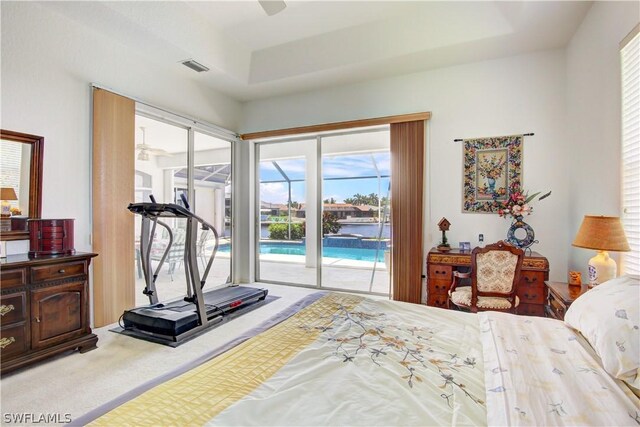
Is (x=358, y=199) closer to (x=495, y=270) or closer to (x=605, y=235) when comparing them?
(x=495, y=270)

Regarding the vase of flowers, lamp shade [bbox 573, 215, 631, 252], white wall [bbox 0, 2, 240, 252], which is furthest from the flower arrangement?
white wall [bbox 0, 2, 240, 252]

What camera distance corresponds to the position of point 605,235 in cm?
202

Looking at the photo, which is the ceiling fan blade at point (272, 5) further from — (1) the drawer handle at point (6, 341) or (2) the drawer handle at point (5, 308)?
(1) the drawer handle at point (6, 341)

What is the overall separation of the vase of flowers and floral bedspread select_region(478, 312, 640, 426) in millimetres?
2231

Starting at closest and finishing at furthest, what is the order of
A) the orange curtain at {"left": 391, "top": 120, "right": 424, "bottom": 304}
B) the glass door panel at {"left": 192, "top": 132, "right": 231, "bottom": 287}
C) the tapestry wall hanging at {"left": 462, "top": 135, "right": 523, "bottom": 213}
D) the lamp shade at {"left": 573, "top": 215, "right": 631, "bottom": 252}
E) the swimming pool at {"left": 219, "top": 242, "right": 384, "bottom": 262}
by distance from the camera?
the lamp shade at {"left": 573, "top": 215, "right": 631, "bottom": 252} → the tapestry wall hanging at {"left": 462, "top": 135, "right": 523, "bottom": 213} → the orange curtain at {"left": 391, "top": 120, "right": 424, "bottom": 304} → the glass door panel at {"left": 192, "top": 132, "right": 231, "bottom": 287} → the swimming pool at {"left": 219, "top": 242, "right": 384, "bottom": 262}

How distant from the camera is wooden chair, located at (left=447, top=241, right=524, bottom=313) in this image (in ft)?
9.77

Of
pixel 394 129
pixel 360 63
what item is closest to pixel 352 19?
pixel 360 63

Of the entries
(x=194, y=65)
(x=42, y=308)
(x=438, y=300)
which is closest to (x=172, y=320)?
(x=42, y=308)

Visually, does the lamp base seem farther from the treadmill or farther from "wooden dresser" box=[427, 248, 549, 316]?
the treadmill

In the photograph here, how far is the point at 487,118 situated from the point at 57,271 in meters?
4.85

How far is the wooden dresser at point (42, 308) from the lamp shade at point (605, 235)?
4.09m

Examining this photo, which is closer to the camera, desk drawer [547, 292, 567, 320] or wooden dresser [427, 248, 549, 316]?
desk drawer [547, 292, 567, 320]

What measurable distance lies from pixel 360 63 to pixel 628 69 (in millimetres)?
2565

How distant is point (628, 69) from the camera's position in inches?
82.6
